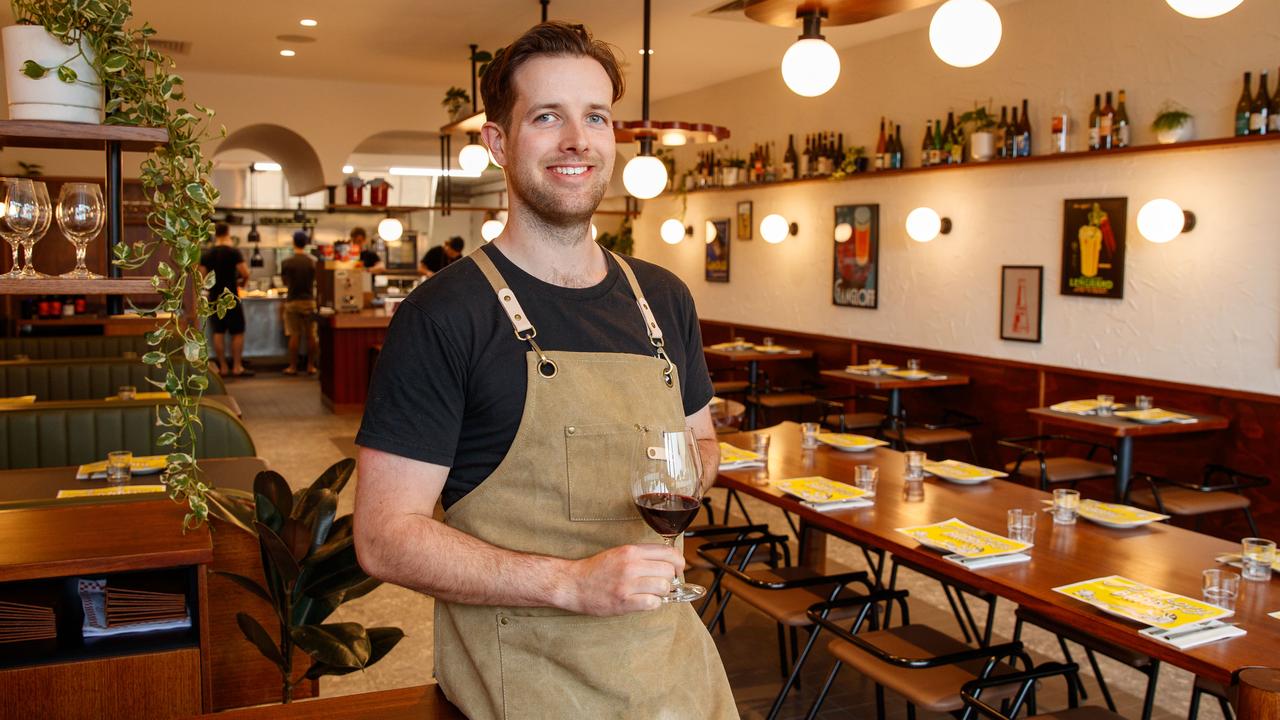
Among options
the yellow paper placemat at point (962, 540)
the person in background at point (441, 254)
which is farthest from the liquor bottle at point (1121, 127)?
the person in background at point (441, 254)

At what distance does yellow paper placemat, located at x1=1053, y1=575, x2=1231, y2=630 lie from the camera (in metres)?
2.34

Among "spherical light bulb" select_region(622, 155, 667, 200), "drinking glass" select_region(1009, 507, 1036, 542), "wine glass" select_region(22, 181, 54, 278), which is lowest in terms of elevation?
"drinking glass" select_region(1009, 507, 1036, 542)

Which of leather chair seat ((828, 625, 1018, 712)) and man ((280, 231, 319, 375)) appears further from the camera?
man ((280, 231, 319, 375))

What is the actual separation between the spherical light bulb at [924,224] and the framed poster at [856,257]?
2.41ft

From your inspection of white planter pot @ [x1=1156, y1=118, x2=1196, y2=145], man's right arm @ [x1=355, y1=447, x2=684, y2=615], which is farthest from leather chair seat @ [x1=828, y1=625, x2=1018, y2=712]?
white planter pot @ [x1=1156, y1=118, x2=1196, y2=145]

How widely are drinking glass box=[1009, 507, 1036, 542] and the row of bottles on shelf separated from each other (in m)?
3.56

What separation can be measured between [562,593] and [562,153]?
2.09ft

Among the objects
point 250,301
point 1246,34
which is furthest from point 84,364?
point 250,301

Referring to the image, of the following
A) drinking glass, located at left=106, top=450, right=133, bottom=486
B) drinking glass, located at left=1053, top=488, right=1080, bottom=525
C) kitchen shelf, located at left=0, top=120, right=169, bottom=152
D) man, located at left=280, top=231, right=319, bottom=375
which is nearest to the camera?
kitchen shelf, located at left=0, top=120, right=169, bottom=152

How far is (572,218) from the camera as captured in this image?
1.58 metres

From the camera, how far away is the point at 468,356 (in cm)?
150

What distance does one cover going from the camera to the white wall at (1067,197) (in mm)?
5680

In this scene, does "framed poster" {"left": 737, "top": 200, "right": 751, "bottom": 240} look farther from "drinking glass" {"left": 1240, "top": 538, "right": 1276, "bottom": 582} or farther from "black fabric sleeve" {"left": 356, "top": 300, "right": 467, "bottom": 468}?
"black fabric sleeve" {"left": 356, "top": 300, "right": 467, "bottom": 468}

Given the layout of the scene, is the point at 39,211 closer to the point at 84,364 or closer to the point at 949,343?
the point at 84,364
